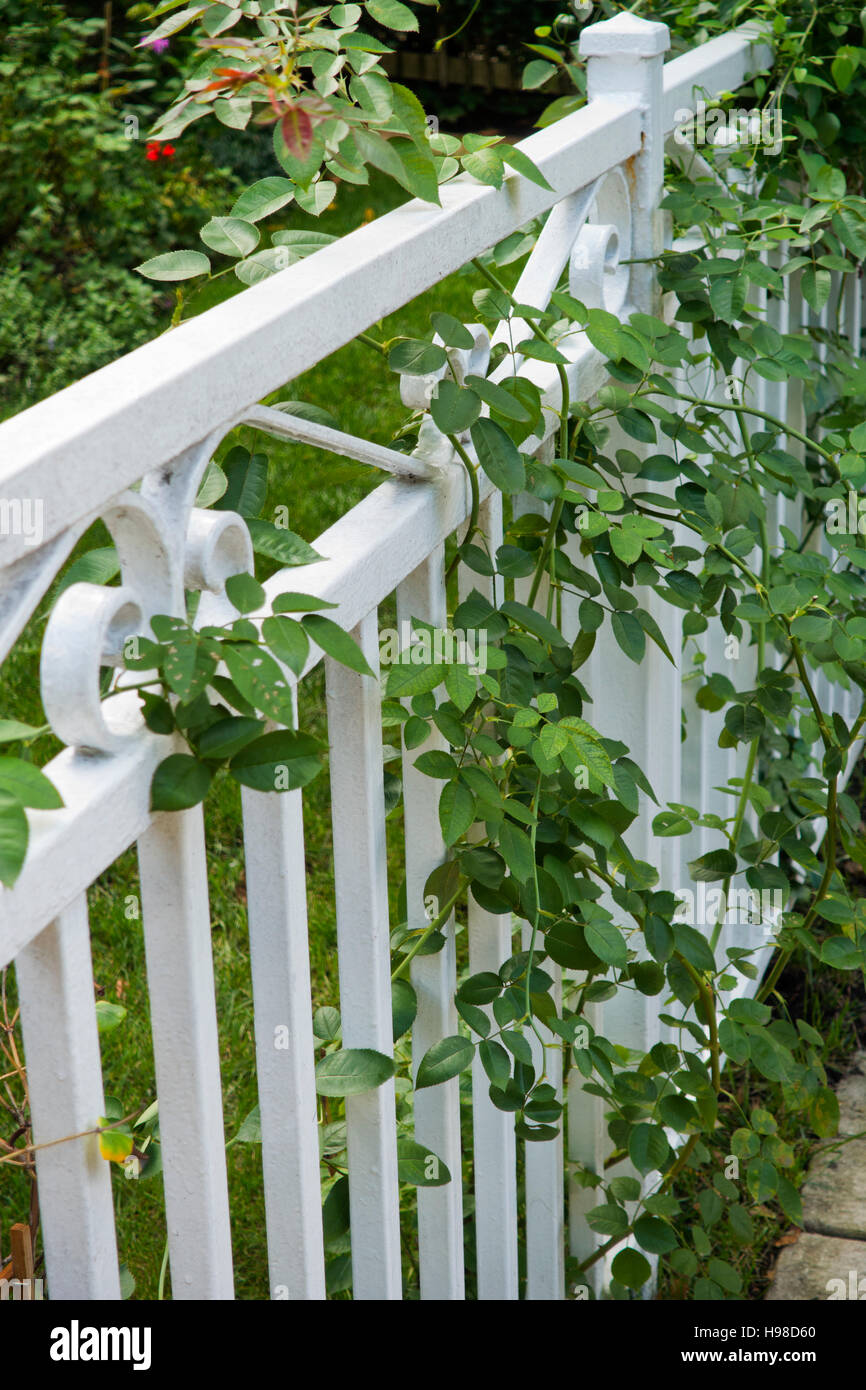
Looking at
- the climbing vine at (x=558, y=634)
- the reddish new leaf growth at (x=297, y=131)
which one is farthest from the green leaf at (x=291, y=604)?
the reddish new leaf growth at (x=297, y=131)

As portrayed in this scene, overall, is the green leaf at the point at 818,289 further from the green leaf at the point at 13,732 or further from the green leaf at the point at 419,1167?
the green leaf at the point at 13,732

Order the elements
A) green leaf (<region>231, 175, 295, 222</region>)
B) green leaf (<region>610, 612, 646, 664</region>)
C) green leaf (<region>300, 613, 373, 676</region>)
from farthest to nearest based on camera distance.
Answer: green leaf (<region>610, 612, 646, 664</region>) < green leaf (<region>231, 175, 295, 222</region>) < green leaf (<region>300, 613, 373, 676</region>)

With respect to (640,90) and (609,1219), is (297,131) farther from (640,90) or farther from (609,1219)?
(609,1219)

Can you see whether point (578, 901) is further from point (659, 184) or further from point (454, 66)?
point (454, 66)

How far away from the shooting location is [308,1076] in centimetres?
121

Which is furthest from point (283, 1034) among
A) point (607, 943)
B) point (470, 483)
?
point (470, 483)

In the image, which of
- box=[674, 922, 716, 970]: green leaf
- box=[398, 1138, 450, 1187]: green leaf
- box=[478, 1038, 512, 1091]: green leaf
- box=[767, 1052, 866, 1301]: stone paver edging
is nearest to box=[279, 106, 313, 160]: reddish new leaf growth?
box=[478, 1038, 512, 1091]: green leaf

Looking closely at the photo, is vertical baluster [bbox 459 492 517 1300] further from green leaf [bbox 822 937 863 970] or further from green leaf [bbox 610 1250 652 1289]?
green leaf [bbox 822 937 863 970]

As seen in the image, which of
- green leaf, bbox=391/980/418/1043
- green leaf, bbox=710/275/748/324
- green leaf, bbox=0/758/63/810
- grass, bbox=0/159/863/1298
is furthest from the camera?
grass, bbox=0/159/863/1298

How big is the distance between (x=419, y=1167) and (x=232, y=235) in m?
0.91

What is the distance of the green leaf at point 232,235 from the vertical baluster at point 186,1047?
52cm

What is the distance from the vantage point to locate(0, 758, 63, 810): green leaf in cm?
81

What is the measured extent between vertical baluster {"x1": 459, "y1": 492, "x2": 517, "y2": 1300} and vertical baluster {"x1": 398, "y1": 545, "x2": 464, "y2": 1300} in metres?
0.06

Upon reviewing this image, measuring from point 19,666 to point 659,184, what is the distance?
2.22 m
